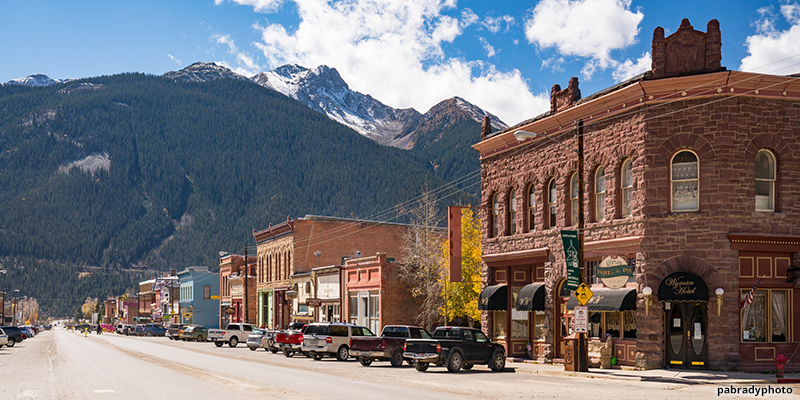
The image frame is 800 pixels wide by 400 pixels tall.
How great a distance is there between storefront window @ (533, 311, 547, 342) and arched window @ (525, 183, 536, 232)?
12.5 ft

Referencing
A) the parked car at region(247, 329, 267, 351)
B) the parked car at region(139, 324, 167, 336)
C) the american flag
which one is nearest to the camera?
the american flag

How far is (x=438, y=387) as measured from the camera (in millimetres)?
21594

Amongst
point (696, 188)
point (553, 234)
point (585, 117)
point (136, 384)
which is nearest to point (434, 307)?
point (553, 234)

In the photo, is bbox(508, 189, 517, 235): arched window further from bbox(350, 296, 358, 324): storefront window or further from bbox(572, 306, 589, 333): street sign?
bbox(350, 296, 358, 324): storefront window

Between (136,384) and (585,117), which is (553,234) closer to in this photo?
(585,117)

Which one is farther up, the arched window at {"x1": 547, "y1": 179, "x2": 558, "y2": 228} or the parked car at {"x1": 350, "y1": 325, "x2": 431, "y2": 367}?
the arched window at {"x1": 547, "y1": 179, "x2": 558, "y2": 228}

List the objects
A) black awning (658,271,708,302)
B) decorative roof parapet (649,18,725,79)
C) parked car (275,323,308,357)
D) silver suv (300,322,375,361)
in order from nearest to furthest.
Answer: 1. black awning (658,271,708,302)
2. decorative roof parapet (649,18,725,79)
3. silver suv (300,322,375,361)
4. parked car (275,323,308,357)

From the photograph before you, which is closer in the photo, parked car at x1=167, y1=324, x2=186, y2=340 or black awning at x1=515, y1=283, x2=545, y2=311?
black awning at x1=515, y1=283, x2=545, y2=311

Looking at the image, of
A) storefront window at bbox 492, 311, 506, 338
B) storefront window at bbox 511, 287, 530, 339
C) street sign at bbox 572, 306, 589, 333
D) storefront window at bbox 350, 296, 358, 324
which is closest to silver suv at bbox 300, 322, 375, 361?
storefront window at bbox 492, 311, 506, 338

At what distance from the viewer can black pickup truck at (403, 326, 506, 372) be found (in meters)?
28.5

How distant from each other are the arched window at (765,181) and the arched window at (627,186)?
4.24 meters

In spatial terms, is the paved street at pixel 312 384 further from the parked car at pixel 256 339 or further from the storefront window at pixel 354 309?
the storefront window at pixel 354 309

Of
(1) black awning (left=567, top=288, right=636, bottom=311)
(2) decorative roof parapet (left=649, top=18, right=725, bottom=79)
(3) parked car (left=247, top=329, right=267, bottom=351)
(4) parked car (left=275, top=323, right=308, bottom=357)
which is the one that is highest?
(2) decorative roof parapet (left=649, top=18, right=725, bottom=79)

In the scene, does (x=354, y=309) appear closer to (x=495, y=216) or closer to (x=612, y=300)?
(x=495, y=216)
